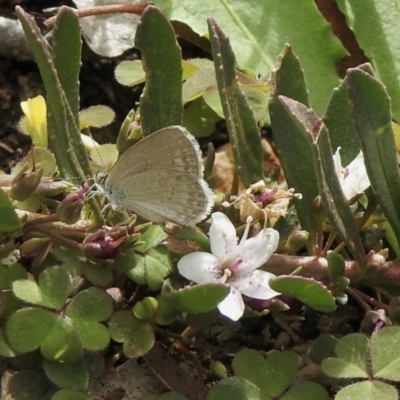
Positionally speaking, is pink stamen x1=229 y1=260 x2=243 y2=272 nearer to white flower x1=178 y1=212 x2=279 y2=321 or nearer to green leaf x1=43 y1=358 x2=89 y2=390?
white flower x1=178 y1=212 x2=279 y2=321

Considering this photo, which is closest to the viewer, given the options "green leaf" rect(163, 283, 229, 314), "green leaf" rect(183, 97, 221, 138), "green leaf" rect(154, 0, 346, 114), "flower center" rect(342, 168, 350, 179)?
"green leaf" rect(163, 283, 229, 314)

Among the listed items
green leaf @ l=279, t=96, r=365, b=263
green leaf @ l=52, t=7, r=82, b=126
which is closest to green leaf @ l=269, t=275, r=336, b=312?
green leaf @ l=279, t=96, r=365, b=263

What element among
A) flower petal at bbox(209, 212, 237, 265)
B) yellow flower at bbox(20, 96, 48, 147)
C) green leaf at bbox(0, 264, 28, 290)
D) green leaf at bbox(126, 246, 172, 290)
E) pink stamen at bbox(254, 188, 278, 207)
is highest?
yellow flower at bbox(20, 96, 48, 147)

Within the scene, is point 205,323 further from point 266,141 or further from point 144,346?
point 266,141

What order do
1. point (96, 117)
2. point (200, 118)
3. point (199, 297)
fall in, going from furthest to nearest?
point (200, 118)
point (96, 117)
point (199, 297)

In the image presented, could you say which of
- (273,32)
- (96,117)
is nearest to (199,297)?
(96,117)

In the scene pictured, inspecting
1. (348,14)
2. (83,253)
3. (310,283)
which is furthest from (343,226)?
(348,14)

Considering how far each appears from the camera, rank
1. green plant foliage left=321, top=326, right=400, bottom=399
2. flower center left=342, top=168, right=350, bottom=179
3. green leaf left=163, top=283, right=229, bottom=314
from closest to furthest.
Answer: green leaf left=163, top=283, right=229, bottom=314 < green plant foliage left=321, top=326, right=400, bottom=399 < flower center left=342, top=168, right=350, bottom=179

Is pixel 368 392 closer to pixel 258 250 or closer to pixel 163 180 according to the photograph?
pixel 258 250
